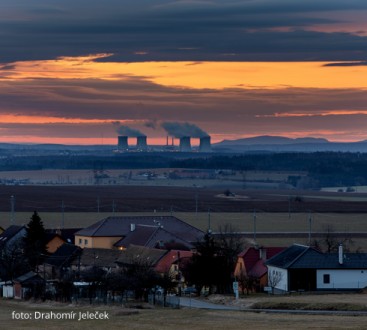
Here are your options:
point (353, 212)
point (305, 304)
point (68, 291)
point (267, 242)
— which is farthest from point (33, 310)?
point (353, 212)

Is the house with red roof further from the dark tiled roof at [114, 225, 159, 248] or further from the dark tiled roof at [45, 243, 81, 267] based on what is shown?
the dark tiled roof at [114, 225, 159, 248]

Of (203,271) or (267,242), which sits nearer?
(203,271)

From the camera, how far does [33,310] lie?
54000mm

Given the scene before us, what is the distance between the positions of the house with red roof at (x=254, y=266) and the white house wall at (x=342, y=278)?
3.94 meters

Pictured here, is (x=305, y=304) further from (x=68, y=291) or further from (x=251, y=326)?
(x=68, y=291)

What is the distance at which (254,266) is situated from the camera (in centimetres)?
6969

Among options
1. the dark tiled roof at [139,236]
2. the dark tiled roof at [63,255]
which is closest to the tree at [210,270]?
the dark tiled roof at [63,255]

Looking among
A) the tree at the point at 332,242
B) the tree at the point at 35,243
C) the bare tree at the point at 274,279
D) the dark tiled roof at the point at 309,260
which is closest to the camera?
the dark tiled roof at the point at 309,260

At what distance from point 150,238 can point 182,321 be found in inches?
1462

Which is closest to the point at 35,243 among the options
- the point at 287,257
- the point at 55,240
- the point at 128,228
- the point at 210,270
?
the point at 55,240

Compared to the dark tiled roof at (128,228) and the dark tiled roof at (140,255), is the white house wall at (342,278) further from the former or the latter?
the dark tiled roof at (128,228)

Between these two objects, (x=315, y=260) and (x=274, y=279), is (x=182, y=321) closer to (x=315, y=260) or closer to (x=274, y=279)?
(x=274, y=279)

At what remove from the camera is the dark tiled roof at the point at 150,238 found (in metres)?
82.1

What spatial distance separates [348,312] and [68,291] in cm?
1782
